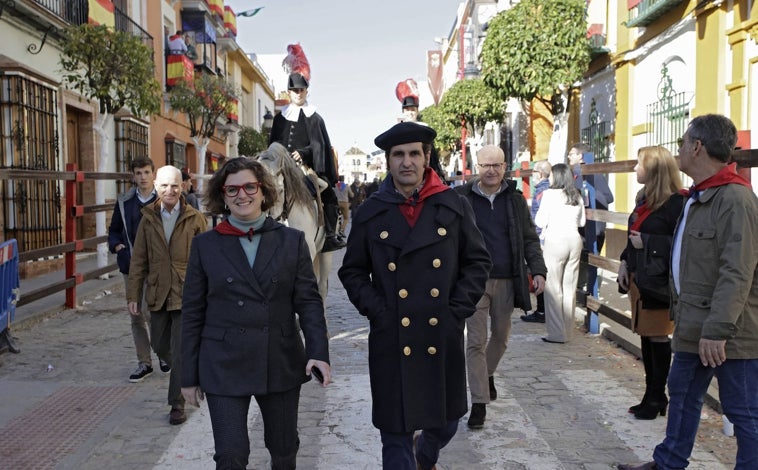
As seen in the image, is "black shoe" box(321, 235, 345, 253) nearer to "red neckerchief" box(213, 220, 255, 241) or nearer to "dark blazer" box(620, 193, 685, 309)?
"dark blazer" box(620, 193, 685, 309)

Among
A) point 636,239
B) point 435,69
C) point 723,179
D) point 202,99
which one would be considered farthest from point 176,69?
point 435,69

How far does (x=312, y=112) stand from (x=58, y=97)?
10062 mm

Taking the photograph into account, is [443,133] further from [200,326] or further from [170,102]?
[200,326]

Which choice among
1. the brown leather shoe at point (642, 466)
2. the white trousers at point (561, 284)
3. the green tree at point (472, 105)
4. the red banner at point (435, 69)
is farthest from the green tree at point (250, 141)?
the brown leather shoe at point (642, 466)

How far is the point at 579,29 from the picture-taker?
1472 cm

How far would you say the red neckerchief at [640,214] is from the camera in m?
5.02

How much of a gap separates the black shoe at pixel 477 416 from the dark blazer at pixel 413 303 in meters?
1.40

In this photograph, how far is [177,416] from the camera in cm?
507

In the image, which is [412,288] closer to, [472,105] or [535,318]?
[535,318]

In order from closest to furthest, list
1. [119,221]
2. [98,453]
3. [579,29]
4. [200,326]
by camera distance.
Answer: [200,326], [98,453], [119,221], [579,29]

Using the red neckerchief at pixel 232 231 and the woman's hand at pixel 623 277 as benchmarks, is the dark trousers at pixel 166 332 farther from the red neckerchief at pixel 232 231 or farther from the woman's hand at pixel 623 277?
the woman's hand at pixel 623 277

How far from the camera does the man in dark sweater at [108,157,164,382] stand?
627cm

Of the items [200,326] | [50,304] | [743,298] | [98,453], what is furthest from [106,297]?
[743,298]

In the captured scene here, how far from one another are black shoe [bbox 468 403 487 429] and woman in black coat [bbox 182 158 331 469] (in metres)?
1.80
